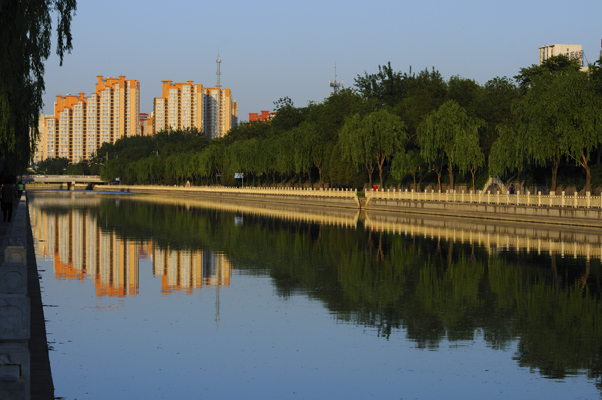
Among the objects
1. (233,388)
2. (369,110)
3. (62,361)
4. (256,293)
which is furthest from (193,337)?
(369,110)

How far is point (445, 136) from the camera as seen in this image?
184 ft

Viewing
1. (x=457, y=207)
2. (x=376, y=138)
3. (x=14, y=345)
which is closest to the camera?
(x=14, y=345)

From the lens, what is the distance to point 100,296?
44.6 ft

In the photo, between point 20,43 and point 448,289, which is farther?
point 448,289

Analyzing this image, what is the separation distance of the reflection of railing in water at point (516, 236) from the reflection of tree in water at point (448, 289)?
1.33 metres

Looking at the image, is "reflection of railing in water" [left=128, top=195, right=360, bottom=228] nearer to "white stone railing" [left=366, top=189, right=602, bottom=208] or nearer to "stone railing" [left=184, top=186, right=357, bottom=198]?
"stone railing" [left=184, top=186, right=357, bottom=198]

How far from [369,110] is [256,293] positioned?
68991 mm

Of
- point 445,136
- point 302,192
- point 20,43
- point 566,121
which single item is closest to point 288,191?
point 302,192

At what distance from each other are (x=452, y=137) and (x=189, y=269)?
135 ft

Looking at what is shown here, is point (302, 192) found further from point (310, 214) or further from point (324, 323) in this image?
point (324, 323)

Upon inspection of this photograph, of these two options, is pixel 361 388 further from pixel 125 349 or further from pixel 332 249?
pixel 332 249

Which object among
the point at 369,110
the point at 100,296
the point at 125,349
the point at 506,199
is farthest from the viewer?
the point at 369,110

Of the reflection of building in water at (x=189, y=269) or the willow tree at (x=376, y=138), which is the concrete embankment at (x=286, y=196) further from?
the reflection of building in water at (x=189, y=269)

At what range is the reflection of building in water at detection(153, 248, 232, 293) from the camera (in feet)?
50.3
